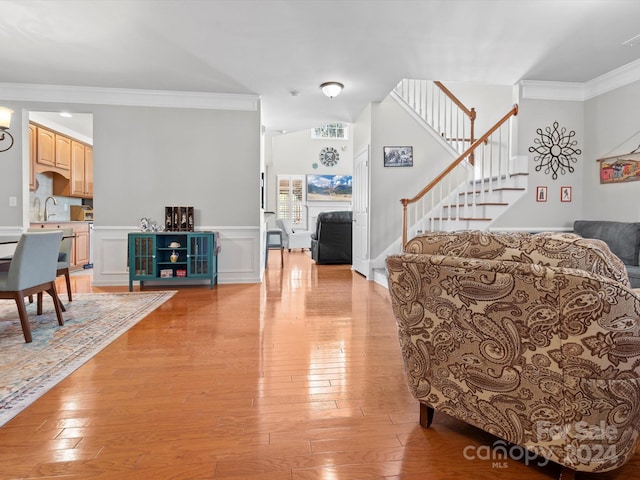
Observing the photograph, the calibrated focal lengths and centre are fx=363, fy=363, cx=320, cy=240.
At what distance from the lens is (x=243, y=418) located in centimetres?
165

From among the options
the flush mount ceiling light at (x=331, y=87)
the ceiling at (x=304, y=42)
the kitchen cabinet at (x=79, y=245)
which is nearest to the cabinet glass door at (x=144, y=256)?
the ceiling at (x=304, y=42)

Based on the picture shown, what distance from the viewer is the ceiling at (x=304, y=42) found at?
9.86ft

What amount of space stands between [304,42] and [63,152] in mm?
5234

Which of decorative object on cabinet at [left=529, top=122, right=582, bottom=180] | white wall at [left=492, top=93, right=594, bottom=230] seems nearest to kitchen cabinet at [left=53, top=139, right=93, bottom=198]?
white wall at [left=492, top=93, right=594, bottom=230]

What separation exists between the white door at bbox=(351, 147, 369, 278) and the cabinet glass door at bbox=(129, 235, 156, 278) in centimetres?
303

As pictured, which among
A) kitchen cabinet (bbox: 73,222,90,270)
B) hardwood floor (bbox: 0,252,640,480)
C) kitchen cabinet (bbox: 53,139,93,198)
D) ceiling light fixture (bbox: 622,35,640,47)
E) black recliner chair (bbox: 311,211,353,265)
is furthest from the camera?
black recliner chair (bbox: 311,211,353,265)

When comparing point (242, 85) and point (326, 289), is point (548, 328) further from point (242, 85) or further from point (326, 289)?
point (242, 85)

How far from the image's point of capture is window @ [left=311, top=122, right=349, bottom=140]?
451 inches

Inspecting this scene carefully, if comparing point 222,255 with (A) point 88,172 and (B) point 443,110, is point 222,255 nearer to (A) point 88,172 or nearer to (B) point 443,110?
(A) point 88,172

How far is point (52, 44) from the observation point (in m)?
3.59

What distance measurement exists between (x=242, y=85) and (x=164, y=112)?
1.19 metres

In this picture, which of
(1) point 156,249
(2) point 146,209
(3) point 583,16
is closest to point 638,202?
(3) point 583,16

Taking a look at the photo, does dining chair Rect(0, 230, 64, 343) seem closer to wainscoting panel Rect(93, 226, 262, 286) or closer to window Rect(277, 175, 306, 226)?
wainscoting panel Rect(93, 226, 262, 286)

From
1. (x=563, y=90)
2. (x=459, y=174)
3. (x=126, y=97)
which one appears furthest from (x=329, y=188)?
(x=563, y=90)
